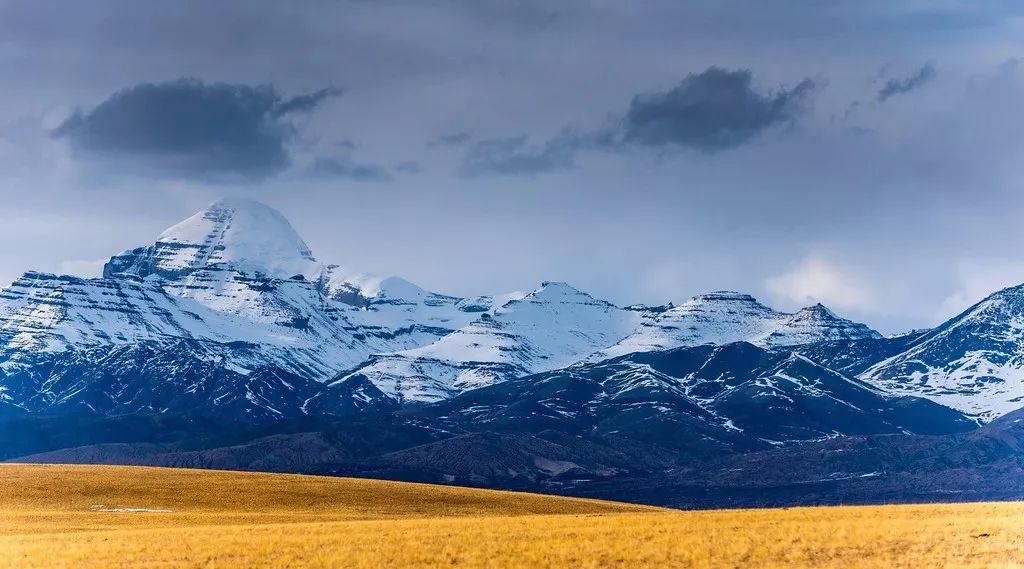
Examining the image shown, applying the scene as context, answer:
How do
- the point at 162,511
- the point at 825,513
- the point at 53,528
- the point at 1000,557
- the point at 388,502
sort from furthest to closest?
the point at 388,502 < the point at 162,511 < the point at 53,528 < the point at 825,513 < the point at 1000,557

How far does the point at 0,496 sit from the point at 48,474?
755 inches

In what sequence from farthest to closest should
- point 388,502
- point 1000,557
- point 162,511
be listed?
point 388,502 < point 162,511 < point 1000,557

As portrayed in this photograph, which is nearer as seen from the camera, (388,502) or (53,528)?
(53,528)

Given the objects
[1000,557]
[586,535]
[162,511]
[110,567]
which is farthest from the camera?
[162,511]

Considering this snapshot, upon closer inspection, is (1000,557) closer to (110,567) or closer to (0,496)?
(110,567)

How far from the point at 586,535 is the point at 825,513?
59.7 feet

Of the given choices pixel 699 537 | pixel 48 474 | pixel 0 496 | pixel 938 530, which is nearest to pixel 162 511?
pixel 0 496

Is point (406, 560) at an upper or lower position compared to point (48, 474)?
lower

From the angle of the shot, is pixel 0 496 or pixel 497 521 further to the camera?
pixel 0 496

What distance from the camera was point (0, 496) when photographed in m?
138

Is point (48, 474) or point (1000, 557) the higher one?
point (48, 474)

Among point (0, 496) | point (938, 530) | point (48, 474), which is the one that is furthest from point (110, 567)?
point (48, 474)

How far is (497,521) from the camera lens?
10231 cm

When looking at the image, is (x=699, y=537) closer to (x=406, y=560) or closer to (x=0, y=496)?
(x=406, y=560)
